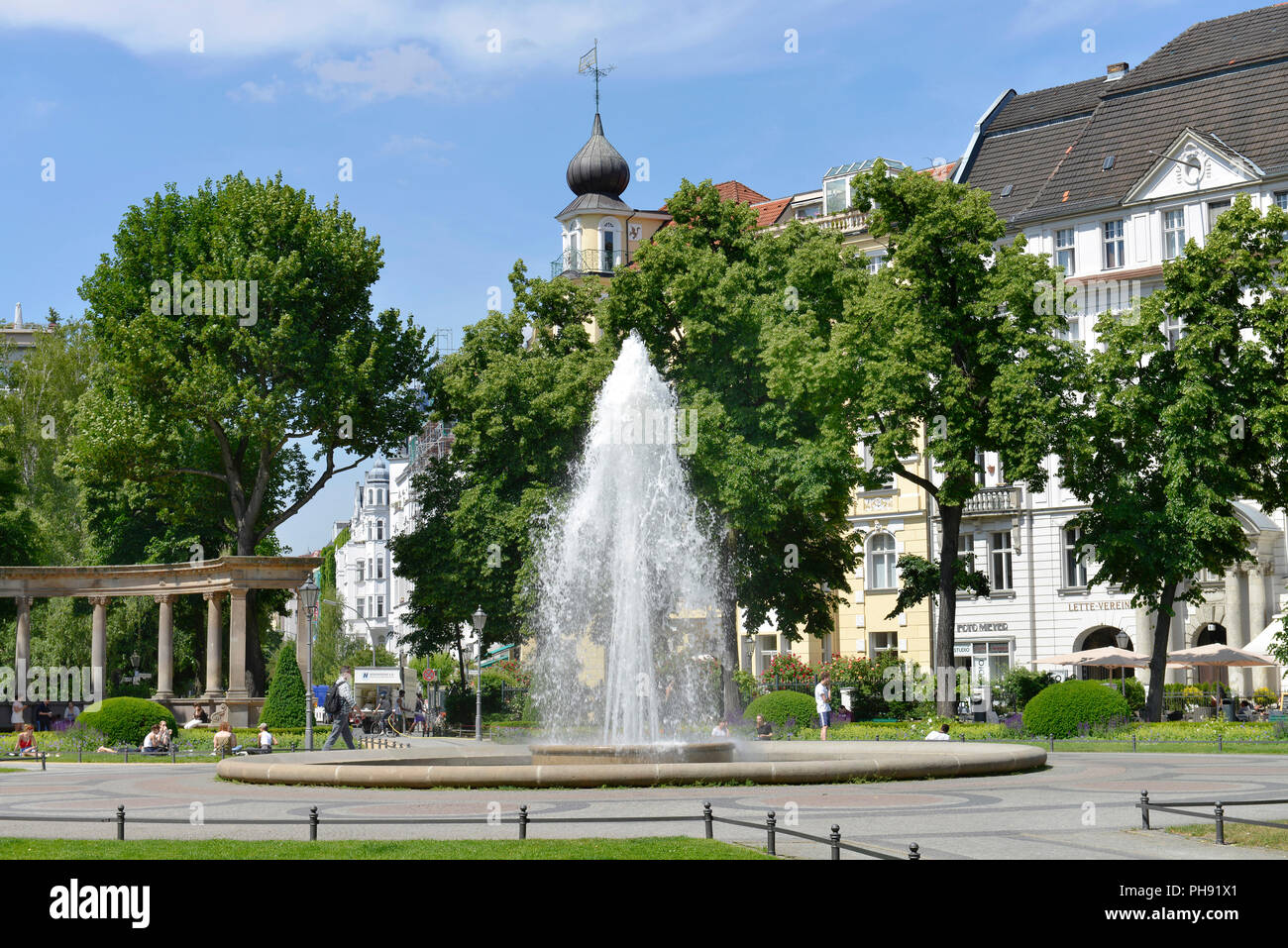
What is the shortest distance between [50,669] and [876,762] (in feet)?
139

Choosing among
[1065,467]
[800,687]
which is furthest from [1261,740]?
[800,687]

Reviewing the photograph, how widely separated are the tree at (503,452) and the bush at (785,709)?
9.10 metres

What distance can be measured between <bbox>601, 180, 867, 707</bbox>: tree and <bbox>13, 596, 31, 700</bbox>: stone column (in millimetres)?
23474

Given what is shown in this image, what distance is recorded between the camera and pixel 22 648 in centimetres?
5222

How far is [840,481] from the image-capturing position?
41.8 m

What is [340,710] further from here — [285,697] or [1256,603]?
[1256,603]

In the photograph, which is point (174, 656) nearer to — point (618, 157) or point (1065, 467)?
point (618, 157)

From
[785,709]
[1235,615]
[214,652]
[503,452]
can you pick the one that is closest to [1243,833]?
[785,709]

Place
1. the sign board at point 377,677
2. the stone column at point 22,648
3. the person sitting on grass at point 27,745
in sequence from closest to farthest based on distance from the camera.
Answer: the person sitting on grass at point 27,745 → the stone column at point 22,648 → the sign board at point 377,677

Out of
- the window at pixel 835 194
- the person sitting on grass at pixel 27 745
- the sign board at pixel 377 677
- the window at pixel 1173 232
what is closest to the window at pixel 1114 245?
the window at pixel 1173 232

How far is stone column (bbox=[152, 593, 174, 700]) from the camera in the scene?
5141cm

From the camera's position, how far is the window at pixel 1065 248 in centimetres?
5644

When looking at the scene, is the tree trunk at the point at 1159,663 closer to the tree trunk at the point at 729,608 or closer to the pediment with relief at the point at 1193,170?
the tree trunk at the point at 729,608

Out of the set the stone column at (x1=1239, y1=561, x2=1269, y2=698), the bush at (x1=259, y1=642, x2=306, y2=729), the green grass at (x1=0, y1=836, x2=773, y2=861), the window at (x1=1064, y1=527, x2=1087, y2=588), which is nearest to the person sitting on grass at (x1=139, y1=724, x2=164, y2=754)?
the bush at (x1=259, y1=642, x2=306, y2=729)
